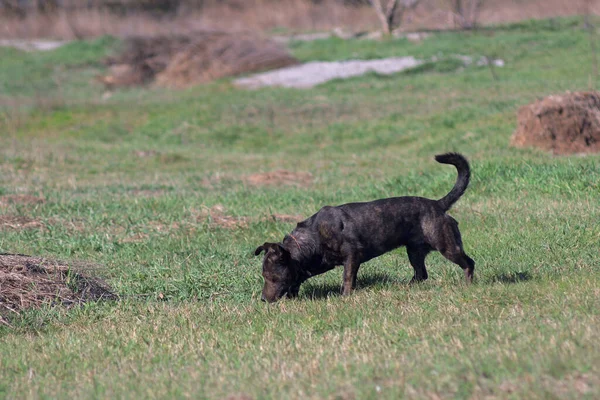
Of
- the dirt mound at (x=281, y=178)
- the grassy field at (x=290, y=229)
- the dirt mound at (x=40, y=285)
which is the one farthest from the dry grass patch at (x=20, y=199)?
the dirt mound at (x=40, y=285)

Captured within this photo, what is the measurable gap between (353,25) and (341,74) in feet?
46.6

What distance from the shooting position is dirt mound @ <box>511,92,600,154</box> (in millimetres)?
16234

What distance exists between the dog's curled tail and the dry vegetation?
108ft

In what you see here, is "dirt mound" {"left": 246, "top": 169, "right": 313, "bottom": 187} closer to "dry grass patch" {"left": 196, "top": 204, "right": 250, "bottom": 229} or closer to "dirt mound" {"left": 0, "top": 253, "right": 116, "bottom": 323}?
"dry grass patch" {"left": 196, "top": 204, "right": 250, "bottom": 229}

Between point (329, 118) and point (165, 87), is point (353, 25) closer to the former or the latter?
point (165, 87)

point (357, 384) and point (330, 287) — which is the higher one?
point (357, 384)

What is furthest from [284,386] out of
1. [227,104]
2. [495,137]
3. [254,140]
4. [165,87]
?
[165,87]

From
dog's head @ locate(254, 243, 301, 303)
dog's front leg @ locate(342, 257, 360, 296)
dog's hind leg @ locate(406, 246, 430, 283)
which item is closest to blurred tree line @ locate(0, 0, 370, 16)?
dog's hind leg @ locate(406, 246, 430, 283)

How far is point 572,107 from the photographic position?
16391 mm

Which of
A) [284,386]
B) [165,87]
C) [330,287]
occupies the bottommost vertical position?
[165,87]

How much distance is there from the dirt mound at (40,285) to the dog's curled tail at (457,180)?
372cm

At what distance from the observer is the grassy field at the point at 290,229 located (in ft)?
18.7

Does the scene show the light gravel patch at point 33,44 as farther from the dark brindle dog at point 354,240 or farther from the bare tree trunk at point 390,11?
the dark brindle dog at point 354,240

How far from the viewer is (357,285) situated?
9031 millimetres
